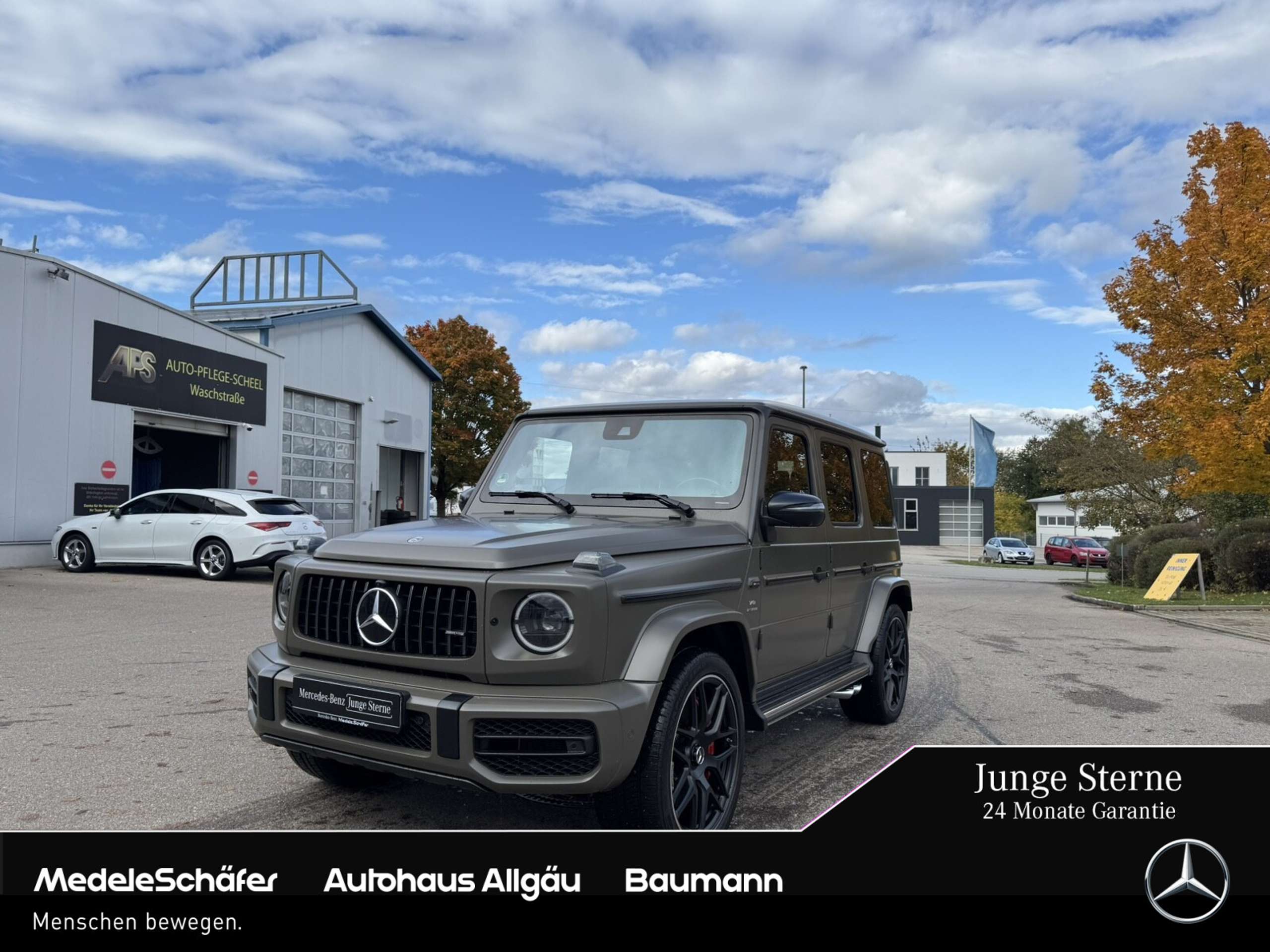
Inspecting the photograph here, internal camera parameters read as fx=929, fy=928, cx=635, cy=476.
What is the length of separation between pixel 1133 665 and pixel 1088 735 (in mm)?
3730

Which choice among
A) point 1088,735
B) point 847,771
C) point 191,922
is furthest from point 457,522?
point 1088,735

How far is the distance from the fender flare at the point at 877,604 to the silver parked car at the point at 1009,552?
127 ft

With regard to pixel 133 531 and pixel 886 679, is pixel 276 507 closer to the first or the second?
pixel 133 531

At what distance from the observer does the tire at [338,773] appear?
4109mm

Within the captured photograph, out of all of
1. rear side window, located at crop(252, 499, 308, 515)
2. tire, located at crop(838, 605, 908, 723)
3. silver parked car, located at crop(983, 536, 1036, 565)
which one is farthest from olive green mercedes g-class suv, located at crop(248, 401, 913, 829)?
silver parked car, located at crop(983, 536, 1036, 565)

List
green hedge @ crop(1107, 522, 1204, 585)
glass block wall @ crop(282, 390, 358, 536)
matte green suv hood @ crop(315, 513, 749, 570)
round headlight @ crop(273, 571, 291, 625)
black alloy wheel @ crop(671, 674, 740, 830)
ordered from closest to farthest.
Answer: matte green suv hood @ crop(315, 513, 749, 570)
black alloy wheel @ crop(671, 674, 740, 830)
round headlight @ crop(273, 571, 291, 625)
green hedge @ crop(1107, 522, 1204, 585)
glass block wall @ crop(282, 390, 358, 536)

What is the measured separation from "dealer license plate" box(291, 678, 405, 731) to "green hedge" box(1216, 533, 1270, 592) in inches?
711

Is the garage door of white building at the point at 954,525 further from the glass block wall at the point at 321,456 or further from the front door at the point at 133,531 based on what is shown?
the front door at the point at 133,531

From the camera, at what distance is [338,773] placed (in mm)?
4168

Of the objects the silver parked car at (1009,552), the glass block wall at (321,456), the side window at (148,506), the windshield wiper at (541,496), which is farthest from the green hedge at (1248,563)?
the silver parked car at (1009,552)

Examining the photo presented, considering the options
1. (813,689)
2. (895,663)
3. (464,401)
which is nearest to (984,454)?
(464,401)

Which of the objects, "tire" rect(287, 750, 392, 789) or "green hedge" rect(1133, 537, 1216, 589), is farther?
"green hedge" rect(1133, 537, 1216, 589)

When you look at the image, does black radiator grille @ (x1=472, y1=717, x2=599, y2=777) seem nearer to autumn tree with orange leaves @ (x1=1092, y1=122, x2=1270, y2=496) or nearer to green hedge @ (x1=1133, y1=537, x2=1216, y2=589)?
autumn tree with orange leaves @ (x1=1092, y1=122, x2=1270, y2=496)

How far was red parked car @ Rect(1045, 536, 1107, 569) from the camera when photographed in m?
39.9
